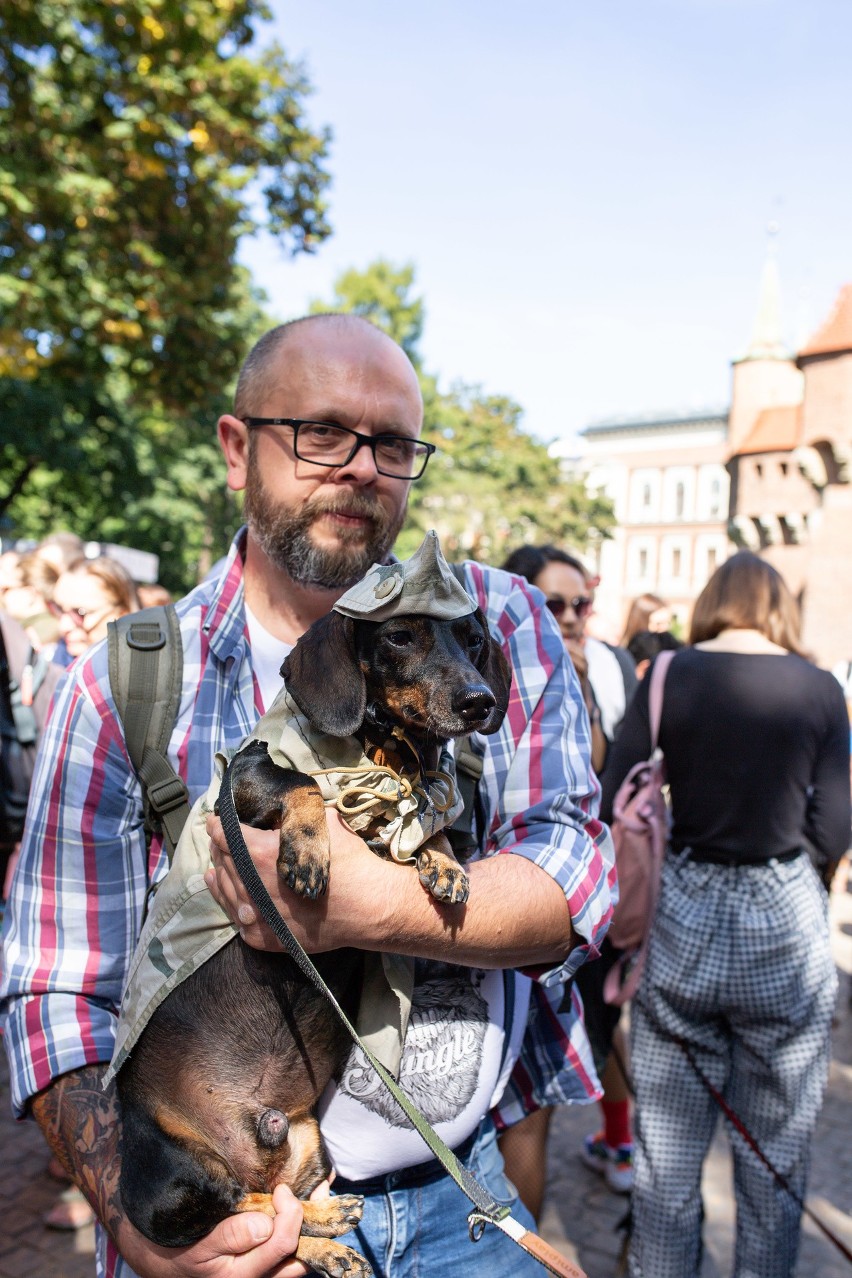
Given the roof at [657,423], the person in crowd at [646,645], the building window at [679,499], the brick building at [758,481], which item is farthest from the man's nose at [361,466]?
the roof at [657,423]

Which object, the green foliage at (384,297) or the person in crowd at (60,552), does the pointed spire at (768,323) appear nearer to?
the green foliage at (384,297)

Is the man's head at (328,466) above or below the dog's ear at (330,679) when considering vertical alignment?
above

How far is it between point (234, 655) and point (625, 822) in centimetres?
253

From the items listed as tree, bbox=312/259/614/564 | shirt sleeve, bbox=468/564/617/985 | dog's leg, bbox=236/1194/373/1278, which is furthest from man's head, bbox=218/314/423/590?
tree, bbox=312/259/614/564

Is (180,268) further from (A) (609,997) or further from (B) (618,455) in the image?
(B) (618,455)

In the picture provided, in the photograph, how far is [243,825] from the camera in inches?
74.2

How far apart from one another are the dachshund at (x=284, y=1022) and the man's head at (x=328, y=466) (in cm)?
36

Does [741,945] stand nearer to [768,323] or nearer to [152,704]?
Answer: [152,704]

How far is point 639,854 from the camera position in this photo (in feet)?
14.1

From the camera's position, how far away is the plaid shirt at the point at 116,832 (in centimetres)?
209

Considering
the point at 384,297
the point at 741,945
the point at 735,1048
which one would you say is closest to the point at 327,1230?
the point at 741,945

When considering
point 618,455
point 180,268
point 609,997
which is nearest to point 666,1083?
point 609,997

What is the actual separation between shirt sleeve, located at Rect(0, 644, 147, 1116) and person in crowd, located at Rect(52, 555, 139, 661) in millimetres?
3936

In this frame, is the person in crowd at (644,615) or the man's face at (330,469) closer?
the man's face at (330,469)
